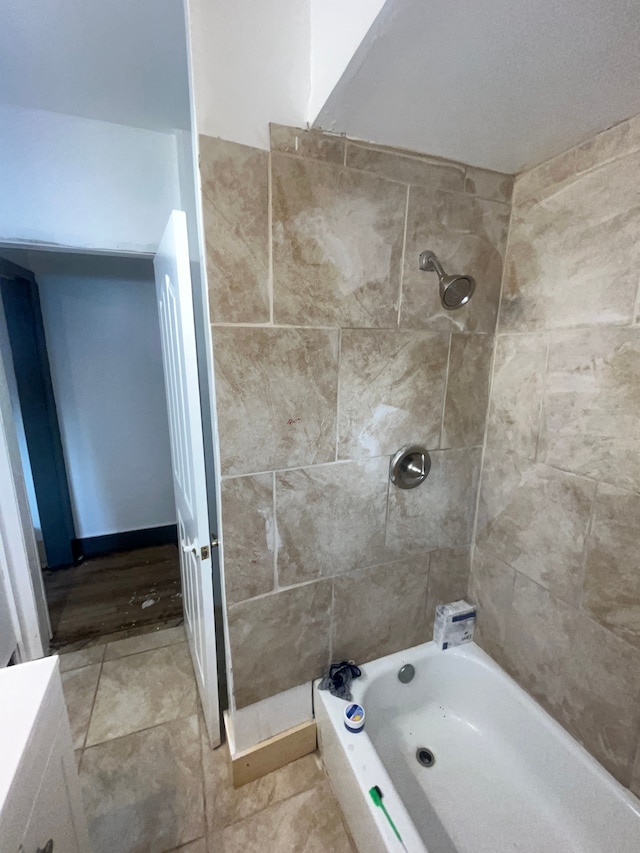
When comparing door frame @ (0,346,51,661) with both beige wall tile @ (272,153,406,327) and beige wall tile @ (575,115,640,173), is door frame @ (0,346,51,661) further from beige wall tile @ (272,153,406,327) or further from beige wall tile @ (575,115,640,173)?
beige wall tile @ (575,115,640,173)

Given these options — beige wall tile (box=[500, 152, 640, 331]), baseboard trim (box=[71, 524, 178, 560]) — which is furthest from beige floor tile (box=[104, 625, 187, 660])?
beige wall tile (box=[500, 152, 640, 331])

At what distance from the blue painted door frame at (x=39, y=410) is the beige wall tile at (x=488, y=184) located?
2.44 metres

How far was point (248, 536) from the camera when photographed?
3.61ft

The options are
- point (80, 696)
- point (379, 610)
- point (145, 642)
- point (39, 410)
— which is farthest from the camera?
point (39, 410)

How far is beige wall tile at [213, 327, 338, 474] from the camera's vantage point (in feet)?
3.25

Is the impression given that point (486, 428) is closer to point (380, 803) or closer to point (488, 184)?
point (488, 184)

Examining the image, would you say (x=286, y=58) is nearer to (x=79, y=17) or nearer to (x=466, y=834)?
(x=79, y=17)

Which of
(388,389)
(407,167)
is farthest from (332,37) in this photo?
(388,389)

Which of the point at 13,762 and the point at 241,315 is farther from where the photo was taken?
the point at 241,315

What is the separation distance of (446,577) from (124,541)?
2.45 m

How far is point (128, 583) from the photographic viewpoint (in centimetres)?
240

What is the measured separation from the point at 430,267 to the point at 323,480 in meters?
0.76

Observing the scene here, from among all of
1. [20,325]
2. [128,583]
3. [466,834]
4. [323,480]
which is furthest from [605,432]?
[20,325]

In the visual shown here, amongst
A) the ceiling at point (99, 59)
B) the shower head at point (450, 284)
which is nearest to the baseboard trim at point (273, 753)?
the shower head at point (450, 284)
